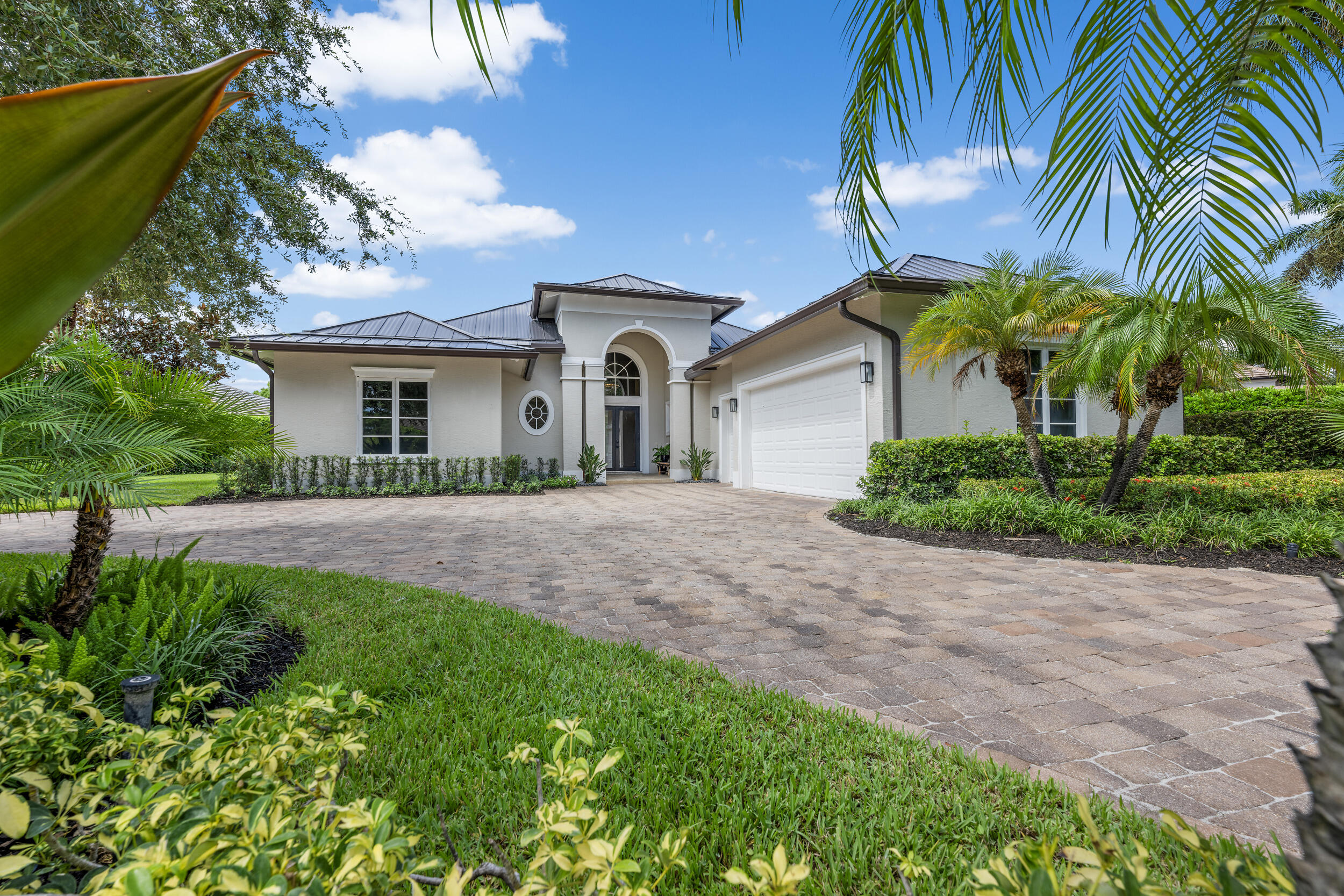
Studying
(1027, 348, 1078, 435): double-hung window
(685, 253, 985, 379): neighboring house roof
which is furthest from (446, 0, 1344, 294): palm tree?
(1027, 348, 1078, 435): double-hung window

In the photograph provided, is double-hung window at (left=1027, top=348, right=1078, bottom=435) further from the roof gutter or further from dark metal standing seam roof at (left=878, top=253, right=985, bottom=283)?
the roof gutter

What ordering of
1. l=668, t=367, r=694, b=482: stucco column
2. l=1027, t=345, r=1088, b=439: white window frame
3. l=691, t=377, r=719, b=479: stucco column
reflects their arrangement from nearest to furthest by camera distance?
l=1027, t=345, r=1088, b=439: white window frame, l=668, t=367, r=694, b=482: stucco column, l=691, t=377, r=719, b=479: stucco column

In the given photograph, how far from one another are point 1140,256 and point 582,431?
15255 millimetres

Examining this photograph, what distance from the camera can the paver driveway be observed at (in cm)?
233

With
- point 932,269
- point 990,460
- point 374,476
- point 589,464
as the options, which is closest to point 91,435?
point 990,460

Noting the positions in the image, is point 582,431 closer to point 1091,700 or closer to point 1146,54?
point 1091,700

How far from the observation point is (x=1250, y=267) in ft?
4.57

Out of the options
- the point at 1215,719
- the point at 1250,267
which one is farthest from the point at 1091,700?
the point at 1250,267

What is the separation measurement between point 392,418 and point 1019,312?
1276 cm

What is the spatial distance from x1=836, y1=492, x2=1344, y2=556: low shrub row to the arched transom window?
495 inches

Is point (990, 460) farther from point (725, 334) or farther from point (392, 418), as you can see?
point (725, 334)

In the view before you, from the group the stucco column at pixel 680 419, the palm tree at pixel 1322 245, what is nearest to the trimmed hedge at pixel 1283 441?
the palm tree at pixel 1322 245

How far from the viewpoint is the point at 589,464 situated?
16.0 meters

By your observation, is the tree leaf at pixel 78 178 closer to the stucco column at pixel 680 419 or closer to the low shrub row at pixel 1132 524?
the low shrub row at pixel 1132 524
